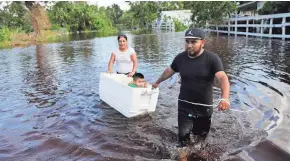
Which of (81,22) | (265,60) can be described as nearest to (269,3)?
(265,60)

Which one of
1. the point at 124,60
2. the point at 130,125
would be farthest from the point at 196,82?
the point at 124,60

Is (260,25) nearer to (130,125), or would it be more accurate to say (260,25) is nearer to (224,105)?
(130,125)

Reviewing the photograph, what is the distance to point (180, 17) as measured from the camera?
187ft

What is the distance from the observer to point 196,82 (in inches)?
157

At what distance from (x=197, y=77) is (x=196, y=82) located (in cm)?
9

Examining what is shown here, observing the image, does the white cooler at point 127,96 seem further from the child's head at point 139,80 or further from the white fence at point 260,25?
the white fence at point 260,25

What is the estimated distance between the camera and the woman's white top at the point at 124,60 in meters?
6.71

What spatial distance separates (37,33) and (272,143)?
38.5 metres

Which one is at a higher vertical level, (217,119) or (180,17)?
(180,17)

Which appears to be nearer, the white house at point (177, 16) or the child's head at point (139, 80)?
the child's head at point (139, 80)

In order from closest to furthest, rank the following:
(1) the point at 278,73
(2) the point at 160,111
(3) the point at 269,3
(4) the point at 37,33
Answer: (2) the point at 160,111, (1) the point at 278,73, (3) the point at 269,3, (4) the point at 37,33

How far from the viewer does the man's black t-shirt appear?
Answer: 150 inches

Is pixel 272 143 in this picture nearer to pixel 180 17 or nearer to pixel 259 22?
pixel 259 22

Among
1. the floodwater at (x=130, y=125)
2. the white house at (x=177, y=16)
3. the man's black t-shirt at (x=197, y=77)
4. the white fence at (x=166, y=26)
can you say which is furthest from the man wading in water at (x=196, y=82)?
the white house at (x=177, y=16)
